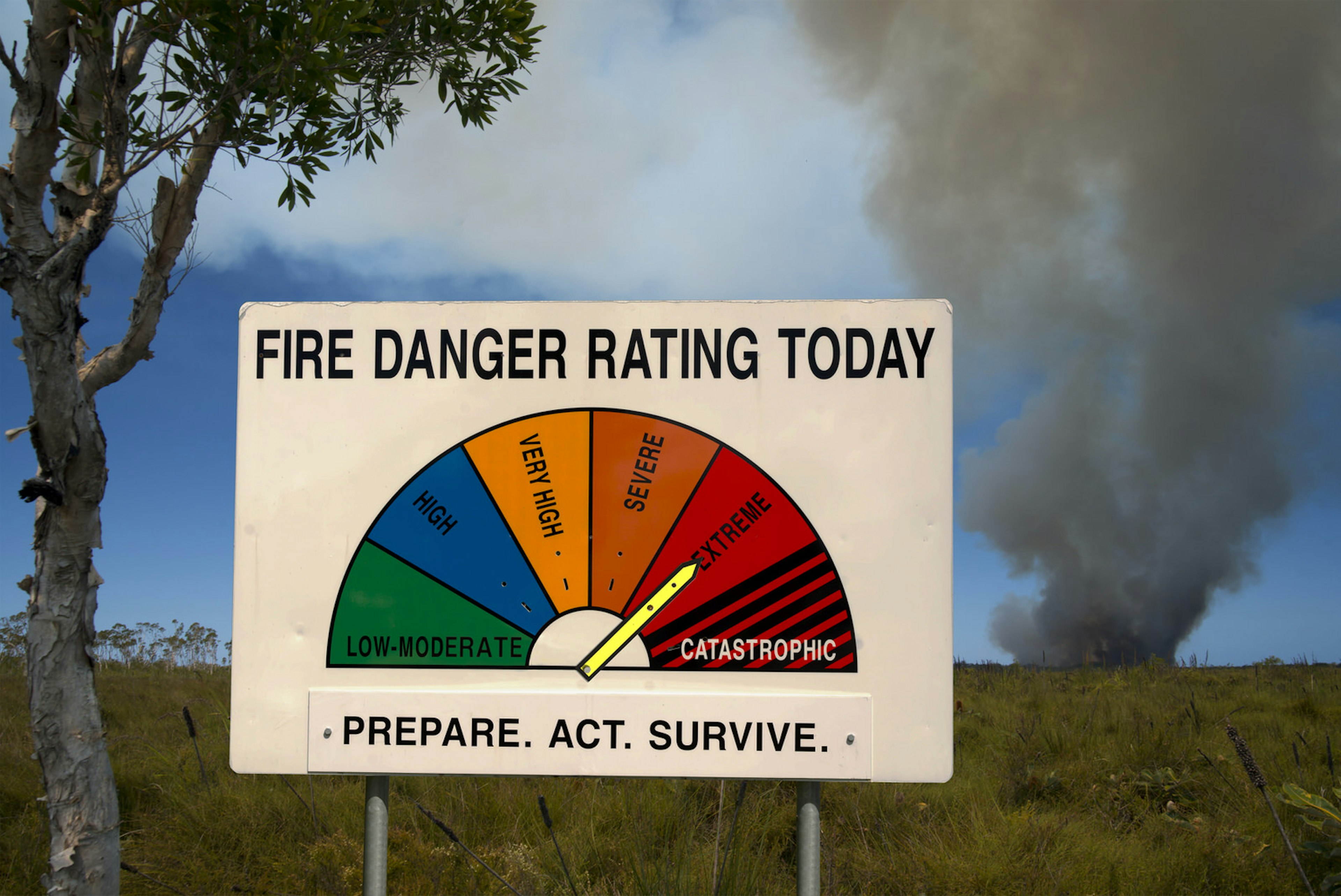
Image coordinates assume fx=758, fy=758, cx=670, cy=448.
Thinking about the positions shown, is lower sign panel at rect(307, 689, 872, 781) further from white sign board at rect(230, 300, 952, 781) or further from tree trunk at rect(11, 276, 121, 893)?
tree trunk at rect(11, 276, 121, 893)

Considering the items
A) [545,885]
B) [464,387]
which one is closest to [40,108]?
[464,387]

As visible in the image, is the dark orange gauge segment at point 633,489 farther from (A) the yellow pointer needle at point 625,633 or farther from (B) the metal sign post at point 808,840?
(B) the metal sign post at point 808,840

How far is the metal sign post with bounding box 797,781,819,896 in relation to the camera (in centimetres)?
183

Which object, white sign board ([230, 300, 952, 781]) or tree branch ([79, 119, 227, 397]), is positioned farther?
tree branch ([79, 119, 227, 397])

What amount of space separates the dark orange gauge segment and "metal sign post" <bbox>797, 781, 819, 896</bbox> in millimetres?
646

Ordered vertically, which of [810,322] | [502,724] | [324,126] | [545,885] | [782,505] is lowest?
[545,885]

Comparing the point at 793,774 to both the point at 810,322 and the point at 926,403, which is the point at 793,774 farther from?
the point at 810,322

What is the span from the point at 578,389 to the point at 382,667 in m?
0.85

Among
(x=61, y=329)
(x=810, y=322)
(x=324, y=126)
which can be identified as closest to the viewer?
(x=810, y=322)

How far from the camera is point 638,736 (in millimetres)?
1841

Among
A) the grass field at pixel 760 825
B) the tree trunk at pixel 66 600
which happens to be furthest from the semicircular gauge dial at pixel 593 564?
the tree trunk at pixel 66 600

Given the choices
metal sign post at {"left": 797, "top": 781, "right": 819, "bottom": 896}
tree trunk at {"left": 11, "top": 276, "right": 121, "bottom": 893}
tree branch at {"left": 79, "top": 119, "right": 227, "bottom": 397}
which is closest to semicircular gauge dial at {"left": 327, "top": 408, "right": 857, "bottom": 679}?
metal sign post at {"left": 797, "top": 781, "right": 819, "bottom": 896}

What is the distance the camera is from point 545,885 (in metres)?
3.38

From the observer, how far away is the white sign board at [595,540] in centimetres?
185
